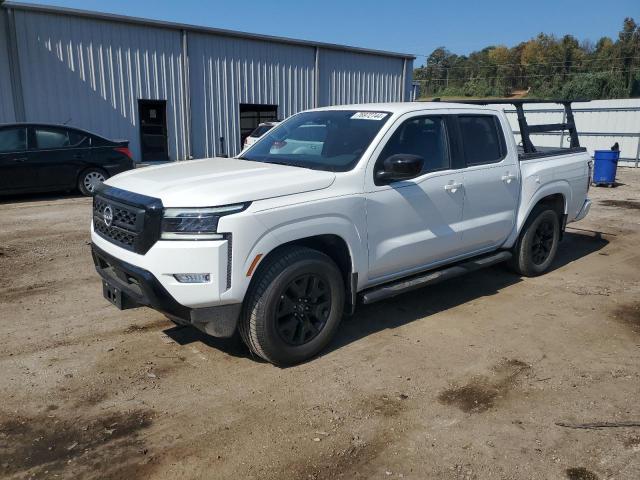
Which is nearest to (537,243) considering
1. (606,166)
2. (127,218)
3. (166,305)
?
(166,305)

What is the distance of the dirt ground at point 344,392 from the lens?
9.88 feet

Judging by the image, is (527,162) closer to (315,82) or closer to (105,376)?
(105,376)

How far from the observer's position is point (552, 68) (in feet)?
263

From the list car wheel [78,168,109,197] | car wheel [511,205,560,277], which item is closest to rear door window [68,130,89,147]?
car wheel [78,168,109,197]

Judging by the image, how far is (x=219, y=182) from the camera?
12.6ft

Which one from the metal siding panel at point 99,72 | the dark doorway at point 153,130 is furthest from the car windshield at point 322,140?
the dark doorway at point 153,130

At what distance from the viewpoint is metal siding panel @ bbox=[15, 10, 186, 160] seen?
51.1 ft

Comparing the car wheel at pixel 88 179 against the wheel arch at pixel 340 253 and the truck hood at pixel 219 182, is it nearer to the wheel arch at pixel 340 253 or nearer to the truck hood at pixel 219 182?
the truck hood at pixel 219 182

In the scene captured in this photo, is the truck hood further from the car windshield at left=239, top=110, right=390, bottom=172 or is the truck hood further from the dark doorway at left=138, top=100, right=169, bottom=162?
the dark doorway at left=138, top=100, right=169, bottom=162

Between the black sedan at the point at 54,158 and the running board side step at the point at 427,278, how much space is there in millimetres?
8897

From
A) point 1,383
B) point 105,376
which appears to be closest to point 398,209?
point 105,376

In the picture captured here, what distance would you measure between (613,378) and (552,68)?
86523 millimetres

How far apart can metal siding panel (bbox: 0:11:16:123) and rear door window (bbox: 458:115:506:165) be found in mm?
14277

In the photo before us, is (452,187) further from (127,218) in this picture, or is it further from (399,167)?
(127,218)
